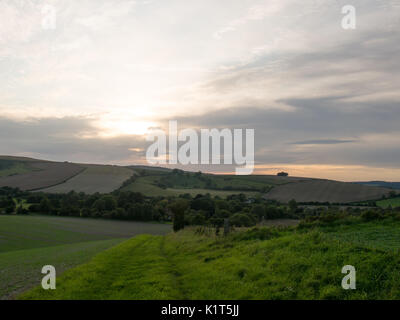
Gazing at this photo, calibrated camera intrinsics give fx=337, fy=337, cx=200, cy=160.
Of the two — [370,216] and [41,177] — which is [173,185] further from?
[370,216]

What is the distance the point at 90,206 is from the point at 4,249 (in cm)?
6355

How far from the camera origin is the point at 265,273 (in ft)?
45.9

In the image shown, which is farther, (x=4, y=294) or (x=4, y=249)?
(x=4, y=249)

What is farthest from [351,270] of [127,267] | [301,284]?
[127,267]

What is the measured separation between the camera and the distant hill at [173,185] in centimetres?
12106

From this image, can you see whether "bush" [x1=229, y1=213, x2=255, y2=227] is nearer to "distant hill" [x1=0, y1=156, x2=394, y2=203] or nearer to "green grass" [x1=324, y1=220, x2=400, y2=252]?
"distant hill" [x1=0, y1=156, x2=394, y2=203]

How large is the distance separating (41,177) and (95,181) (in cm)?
3106

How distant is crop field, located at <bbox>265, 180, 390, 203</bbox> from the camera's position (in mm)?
111438

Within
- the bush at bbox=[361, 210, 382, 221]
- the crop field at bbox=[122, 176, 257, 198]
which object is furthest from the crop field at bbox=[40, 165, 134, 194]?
the bush at bbox=[361, 210, 382, 221]

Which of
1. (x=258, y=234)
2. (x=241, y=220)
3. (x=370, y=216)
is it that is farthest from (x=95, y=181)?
(x=370, y=216)

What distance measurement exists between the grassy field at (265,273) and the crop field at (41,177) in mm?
143079

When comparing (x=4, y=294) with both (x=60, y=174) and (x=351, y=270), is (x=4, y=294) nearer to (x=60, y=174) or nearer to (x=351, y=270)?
(x=351, y=270)

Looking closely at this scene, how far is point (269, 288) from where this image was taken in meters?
12.4

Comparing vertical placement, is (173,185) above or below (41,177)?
below
